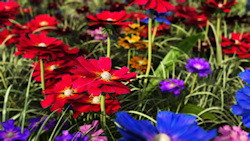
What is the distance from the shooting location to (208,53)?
1.65m

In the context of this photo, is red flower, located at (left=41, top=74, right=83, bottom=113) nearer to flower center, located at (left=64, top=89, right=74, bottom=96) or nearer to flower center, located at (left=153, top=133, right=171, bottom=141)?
flower center, located at (left=64, top=89, right=74, bottom=96)

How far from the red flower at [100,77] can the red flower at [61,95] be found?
0.10 metres

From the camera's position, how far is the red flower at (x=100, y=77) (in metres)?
0.52

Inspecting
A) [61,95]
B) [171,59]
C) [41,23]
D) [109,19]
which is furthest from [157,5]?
[41,23]

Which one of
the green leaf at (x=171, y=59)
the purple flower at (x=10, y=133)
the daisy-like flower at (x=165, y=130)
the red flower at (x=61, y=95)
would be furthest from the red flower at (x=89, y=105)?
the green leaf at (x=171, y=59)

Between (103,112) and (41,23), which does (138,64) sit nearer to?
(103,112)

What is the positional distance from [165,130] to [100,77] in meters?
0.27

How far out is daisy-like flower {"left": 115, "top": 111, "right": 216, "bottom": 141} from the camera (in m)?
0.32

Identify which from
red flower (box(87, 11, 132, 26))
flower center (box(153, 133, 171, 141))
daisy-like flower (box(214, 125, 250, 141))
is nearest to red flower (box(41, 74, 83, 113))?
red flower (box(87, 11, 132, 26))

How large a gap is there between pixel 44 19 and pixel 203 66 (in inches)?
43.7

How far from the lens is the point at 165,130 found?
0.37m

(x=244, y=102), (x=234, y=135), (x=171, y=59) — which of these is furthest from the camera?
(x=171, y=59)

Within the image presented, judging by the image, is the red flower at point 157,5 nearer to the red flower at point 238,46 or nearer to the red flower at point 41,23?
the red flower at point 238,46

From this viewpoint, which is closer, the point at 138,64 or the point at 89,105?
the point at 89,105
